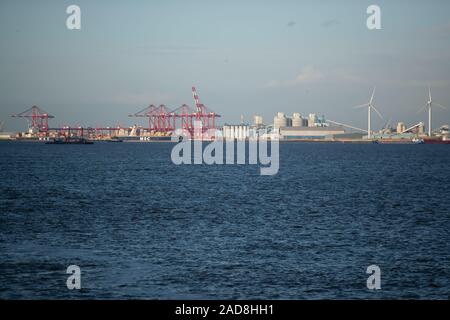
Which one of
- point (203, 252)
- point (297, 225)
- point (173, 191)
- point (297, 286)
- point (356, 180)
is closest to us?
point (297, 286)

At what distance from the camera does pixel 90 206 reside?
50.6 meters

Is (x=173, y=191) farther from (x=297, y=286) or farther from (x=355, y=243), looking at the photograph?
(x=297, y=286)

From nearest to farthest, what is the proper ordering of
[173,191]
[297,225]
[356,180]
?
[297,225] → [173,191] → [356,180]

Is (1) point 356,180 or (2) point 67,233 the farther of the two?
(1) point 356,180

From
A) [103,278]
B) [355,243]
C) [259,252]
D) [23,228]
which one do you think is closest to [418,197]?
[355,243]

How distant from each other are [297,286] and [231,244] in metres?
8.71

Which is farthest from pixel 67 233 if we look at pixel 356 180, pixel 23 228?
pixel 356 180

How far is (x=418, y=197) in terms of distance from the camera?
194 ft

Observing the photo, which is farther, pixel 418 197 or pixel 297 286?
pixel 418 197

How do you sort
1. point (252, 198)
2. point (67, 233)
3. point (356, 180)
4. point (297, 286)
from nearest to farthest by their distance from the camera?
point (297, 286), point (67, 233), point (252, 198), point (356, 180)

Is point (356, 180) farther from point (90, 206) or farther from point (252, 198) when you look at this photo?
point (90, 206)

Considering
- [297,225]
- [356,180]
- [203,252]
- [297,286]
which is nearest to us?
[297,286]

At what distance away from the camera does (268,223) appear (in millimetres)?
40750

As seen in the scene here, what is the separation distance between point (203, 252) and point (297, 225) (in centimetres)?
1073
